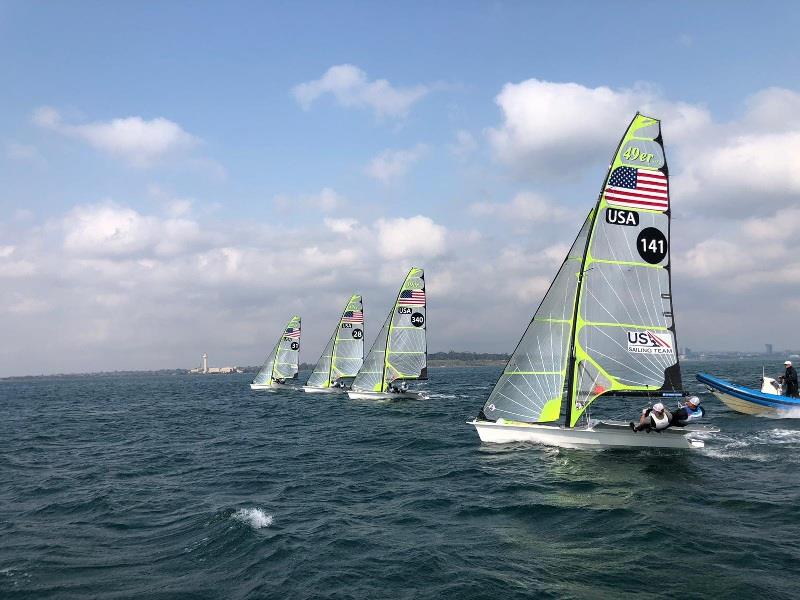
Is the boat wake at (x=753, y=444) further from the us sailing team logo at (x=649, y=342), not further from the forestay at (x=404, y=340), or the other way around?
the forestay at (x=404, y=340)

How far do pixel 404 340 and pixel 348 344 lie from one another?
14582 millimetres

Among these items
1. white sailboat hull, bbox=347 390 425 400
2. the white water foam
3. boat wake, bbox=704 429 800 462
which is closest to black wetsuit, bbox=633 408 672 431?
boat wake, bbox=704 429 800 462

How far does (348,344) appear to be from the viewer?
5925 cm

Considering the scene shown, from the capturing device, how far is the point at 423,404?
4331 cm

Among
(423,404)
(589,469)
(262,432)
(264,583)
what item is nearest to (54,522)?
(264,583)

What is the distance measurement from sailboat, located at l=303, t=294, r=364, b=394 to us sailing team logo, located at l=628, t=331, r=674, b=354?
40068 millimetres

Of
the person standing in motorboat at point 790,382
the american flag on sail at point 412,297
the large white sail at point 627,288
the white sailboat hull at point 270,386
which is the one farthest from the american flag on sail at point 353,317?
the large white sail at point 627,288

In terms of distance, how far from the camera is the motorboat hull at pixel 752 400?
28.5 metres

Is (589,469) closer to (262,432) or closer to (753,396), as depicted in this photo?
(753,396)

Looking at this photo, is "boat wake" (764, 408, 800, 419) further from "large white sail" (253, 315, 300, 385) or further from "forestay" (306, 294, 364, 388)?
"large white sail" (253, 315, 300, 385)

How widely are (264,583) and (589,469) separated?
11.1 meters

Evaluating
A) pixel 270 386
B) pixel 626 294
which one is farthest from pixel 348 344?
pixel 626 294

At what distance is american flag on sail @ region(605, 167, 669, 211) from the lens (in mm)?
20344

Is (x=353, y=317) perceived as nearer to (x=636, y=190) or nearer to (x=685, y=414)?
(x=636, y=190)
